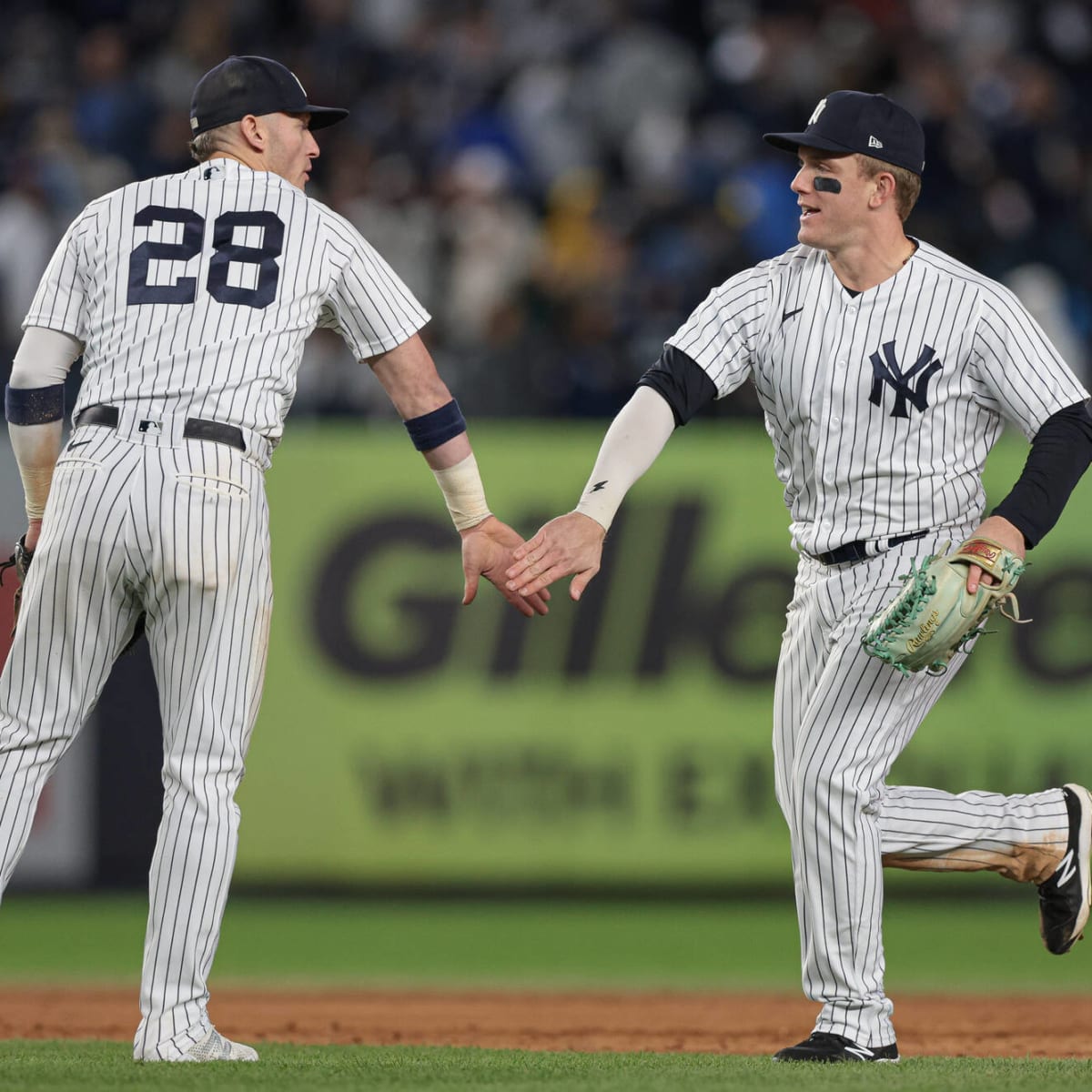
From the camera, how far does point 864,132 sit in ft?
15.1

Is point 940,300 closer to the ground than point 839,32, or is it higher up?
closer to the ground

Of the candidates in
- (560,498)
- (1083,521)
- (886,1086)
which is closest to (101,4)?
(560,498)

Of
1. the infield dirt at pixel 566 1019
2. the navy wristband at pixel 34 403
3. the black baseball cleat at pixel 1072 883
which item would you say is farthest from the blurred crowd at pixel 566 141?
the navy wristband at pixel 34 403

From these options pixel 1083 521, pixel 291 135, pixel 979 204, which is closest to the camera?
pixel 291 135

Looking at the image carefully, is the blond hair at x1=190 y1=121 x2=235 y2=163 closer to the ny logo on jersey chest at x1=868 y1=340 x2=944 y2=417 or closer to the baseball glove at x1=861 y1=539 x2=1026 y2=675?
the ny logo on jersey chest at x1=868 y1=340 x2=944 y2=417

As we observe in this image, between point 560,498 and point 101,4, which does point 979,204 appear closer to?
point 560,498

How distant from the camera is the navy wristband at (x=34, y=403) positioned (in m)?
4.39

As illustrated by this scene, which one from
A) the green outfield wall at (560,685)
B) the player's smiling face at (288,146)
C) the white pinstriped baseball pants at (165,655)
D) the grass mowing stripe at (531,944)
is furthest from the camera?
the green outfield wall at (560,685)

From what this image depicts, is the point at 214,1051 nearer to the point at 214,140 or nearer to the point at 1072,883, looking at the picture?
the point at 214,140

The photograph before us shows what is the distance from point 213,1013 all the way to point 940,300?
11.1ft

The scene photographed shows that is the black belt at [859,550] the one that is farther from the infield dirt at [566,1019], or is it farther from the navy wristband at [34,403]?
the navy wristband at [34,403]

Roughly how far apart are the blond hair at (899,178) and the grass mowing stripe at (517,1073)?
6.77 feet

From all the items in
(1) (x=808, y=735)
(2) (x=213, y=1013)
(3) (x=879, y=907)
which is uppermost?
(1) (x=808, y=735)

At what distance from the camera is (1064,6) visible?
41.2ft
